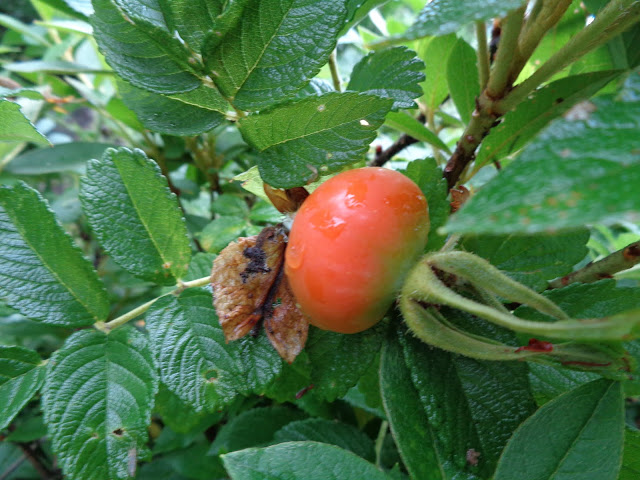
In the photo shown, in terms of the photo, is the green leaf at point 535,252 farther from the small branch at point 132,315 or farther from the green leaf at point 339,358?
the small branch at point 132,315

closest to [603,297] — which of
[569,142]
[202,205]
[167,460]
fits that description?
[569,142]

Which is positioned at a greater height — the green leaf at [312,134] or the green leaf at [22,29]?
the green leaf at [22,29]

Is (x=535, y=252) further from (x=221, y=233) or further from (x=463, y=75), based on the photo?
(x=221, y=233)

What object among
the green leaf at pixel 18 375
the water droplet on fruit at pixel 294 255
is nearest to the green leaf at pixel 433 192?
the water droplet on fruit at pixel 294 255

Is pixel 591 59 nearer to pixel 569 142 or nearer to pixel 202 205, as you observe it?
pixel 569 142

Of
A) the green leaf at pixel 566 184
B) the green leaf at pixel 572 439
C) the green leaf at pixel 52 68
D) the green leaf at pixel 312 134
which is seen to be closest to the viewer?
the green leaf at pixel 566 184

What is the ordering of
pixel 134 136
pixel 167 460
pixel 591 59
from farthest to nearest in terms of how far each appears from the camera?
pixel 134 136
pixel 167 460
pixel 591 59

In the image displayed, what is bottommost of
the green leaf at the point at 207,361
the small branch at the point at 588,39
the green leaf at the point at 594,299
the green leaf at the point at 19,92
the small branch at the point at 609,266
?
the small branch at the point at 609,266

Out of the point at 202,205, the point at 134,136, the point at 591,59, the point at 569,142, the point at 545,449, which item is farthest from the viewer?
the point at 134,136
